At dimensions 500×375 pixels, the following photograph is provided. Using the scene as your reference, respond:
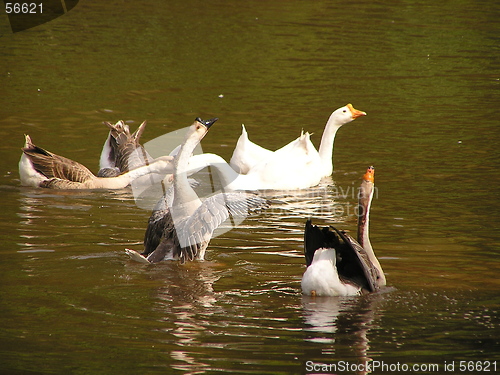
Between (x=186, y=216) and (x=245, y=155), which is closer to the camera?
(x=186, y=216)

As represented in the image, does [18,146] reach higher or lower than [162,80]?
lower

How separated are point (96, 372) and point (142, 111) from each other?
8780mm

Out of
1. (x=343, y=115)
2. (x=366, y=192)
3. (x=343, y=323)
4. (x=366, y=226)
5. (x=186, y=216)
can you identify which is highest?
(x=343, y=115)

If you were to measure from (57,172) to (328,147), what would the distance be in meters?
3.73

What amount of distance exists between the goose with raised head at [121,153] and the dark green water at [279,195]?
254 mm

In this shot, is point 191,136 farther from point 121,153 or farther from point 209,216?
point 121,153

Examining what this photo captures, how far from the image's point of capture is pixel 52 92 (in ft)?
47.4

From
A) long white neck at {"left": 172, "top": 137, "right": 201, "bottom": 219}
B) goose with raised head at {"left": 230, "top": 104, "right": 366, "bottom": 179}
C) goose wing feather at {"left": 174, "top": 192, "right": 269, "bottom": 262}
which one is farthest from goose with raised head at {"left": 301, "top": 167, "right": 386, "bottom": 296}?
goose with raised head at {"left": 230, "top": 104, "right": 366, "bottom": 179}

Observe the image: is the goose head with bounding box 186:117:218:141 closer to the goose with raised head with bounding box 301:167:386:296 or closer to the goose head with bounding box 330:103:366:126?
the goose with raised head with bounding box 301:167:386:296

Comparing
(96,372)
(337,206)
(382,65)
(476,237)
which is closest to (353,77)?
(382,65)

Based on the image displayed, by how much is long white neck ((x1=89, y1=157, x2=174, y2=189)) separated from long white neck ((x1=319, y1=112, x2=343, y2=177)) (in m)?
2.12

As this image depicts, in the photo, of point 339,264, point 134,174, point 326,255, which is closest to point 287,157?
point 134,174

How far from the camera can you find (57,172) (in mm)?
10242

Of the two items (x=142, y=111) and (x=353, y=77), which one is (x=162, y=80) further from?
(x=353, y=77)
